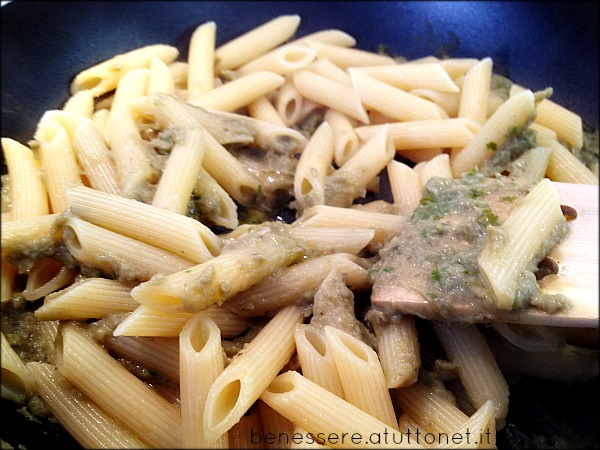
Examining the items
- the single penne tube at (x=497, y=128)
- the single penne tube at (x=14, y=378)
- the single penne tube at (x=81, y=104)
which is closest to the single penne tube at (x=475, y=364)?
the single penne tube at (x=497, y=128)

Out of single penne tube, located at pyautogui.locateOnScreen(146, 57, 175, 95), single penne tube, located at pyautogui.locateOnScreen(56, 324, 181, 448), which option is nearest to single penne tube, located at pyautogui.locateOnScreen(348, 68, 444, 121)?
single penne tube, located at pyautogui.locateOnScreen(146, 57, 175, 95)

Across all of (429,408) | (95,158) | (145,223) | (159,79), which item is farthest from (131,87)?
(429,408)

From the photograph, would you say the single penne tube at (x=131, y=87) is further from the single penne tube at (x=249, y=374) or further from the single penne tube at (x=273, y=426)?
the single penne tube at (x=273, y=426)

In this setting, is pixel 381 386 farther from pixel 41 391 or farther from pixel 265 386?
pixel 41 391

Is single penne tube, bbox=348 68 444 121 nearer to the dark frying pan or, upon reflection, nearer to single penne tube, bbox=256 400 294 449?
the dark frying pan

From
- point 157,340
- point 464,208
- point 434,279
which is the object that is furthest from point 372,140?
point 157,340

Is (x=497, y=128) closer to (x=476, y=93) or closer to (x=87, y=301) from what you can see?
(x=476, y=93)
